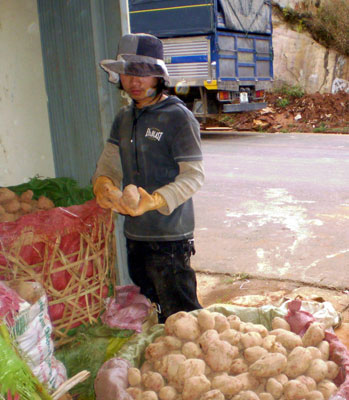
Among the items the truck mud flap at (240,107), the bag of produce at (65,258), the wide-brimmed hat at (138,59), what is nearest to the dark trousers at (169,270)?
the bag of produce at (65,258)

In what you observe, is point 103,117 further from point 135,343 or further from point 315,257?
point 315,257

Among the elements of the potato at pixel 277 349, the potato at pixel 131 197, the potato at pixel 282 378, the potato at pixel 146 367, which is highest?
the potato at pixel 131 197

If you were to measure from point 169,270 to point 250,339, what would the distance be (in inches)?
20.5

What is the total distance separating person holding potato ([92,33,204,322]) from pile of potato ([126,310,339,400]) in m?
0.28

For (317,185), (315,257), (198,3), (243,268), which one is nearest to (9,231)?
(243,268)

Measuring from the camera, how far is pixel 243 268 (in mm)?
4168

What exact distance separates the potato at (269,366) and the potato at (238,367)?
0.04m

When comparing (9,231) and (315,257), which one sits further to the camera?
(315,257)

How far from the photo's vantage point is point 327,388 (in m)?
2.08

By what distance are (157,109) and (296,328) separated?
1.21 metres

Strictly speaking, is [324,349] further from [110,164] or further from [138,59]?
[138,59]

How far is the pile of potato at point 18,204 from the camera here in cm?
263

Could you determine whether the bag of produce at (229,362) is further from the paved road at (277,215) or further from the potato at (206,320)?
the paved road at (277,215)

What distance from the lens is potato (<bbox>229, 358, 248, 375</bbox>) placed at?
219cm
